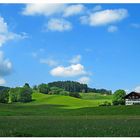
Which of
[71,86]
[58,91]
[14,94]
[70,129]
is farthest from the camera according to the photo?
[71,86]

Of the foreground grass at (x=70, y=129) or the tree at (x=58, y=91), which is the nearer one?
the foreground grass at (x=70, y=129)

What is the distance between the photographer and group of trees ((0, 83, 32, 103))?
103 m

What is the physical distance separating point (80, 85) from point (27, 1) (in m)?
114

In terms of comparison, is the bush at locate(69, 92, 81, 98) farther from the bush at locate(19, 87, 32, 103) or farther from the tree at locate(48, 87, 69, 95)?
the bush at locate(19, 87, 32, 103)

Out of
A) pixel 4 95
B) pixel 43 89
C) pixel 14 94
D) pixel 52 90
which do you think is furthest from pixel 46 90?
pixel 4 95

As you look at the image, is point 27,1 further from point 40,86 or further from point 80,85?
point 80,85

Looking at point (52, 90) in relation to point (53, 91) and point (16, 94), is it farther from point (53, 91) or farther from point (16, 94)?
point (16, 94)

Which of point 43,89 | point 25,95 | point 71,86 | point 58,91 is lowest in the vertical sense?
point 25,95

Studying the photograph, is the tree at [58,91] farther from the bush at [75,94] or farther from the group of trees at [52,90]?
the bush at [75,94]

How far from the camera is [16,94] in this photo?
345ft

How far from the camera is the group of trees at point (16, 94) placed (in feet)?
336

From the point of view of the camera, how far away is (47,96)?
110000 mm

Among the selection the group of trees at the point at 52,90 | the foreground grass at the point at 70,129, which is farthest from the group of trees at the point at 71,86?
the foreground grass at the point at 70,129

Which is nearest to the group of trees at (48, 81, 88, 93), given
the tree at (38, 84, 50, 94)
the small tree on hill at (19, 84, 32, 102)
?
the tree at (38, 84, 50, 94)
